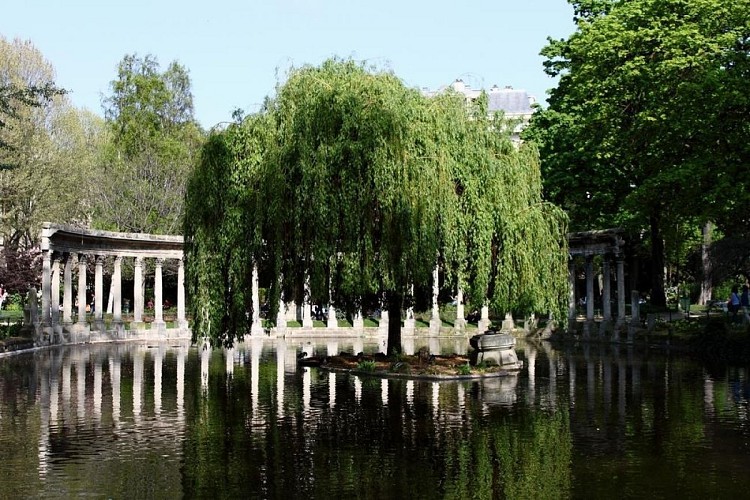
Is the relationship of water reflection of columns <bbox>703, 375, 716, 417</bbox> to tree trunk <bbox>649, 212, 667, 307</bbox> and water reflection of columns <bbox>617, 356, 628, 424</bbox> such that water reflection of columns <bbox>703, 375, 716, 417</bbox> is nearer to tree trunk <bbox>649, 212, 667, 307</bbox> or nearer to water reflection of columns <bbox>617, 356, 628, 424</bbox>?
water reflection of columns <bbox>617, 356, 628, 424</bbox>

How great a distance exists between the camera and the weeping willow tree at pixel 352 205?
3130 centimetres

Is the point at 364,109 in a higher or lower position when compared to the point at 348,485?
higher

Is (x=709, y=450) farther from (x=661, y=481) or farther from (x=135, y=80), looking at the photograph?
(x=135, y=80)

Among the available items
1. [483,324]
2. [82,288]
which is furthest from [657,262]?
[82,288]

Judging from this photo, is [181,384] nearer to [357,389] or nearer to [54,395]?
[54,395]

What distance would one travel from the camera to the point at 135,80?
8325cm

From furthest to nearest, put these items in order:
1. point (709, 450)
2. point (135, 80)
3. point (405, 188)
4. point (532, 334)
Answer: point (135, 80) < point (532, 334) < point (405, 188) < point (709, 450)

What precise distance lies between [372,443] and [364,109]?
48.1 feet

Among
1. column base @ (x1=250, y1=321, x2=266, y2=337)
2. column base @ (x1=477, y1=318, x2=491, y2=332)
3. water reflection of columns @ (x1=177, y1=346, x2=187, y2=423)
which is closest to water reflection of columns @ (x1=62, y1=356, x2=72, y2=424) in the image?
water reflection of columns @ (x1=177, y1=346, x2=187, y2=423)

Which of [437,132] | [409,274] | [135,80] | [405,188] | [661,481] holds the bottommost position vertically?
[661,481]

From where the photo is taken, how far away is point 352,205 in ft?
103

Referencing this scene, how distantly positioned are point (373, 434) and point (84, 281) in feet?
145

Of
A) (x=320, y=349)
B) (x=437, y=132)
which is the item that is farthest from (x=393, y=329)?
(x=320, y=349)

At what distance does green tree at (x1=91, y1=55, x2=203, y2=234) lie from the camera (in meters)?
74.8
